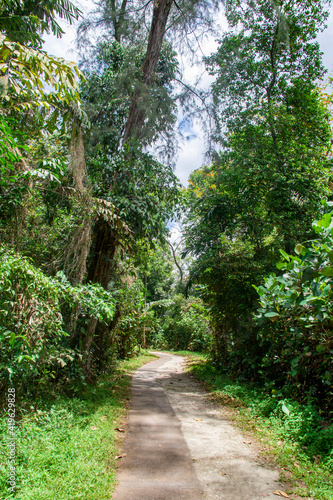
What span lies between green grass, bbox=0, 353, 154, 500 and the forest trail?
8.5 inches

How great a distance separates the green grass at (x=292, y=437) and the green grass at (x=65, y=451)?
1.79 m

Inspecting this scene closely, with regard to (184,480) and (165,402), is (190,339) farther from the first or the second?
(184,480)

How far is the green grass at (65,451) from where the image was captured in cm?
264

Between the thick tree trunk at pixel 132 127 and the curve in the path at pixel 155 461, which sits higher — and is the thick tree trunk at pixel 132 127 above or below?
above

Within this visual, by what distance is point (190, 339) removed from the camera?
20.9 meters

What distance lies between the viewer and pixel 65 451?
3.31m

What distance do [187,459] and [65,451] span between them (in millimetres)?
1312

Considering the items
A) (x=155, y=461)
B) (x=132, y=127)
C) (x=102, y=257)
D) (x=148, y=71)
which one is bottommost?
(x=155, y=461)

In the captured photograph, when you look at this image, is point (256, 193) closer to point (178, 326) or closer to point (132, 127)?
point (132, 127)

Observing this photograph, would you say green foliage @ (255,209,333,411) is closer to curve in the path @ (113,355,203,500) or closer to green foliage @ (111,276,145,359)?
curve in the path @ (113,355,203,500)

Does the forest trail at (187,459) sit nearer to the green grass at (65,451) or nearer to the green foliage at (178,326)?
the green grass at (65,451)

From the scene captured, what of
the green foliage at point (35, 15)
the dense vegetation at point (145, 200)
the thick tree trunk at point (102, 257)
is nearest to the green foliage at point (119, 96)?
the dense vegetation at point (145, 200)

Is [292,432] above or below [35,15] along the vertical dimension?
below

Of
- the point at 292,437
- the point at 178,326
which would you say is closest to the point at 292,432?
the point at 292,437
